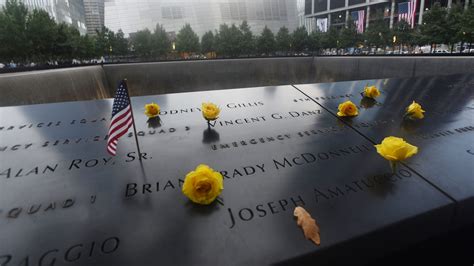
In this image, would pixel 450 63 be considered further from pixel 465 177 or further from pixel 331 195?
pixel 331 195

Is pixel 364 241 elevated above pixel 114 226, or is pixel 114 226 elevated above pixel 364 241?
pixel 114 226

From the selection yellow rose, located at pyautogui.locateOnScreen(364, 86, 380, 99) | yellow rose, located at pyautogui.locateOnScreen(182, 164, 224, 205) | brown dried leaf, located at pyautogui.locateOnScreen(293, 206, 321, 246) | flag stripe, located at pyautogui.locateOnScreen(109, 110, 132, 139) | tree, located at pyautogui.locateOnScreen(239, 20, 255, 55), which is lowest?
brown dried leaf, located at pyautogui.locateOnScreen(293, 206, 321, 246)

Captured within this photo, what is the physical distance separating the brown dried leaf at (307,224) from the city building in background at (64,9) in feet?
217

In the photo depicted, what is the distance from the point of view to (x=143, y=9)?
77.2 m

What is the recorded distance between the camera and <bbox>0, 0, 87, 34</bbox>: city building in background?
64.3 meters

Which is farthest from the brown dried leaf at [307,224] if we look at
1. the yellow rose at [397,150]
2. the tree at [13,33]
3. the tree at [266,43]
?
the tree at [266,43]

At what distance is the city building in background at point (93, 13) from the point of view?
92875mm

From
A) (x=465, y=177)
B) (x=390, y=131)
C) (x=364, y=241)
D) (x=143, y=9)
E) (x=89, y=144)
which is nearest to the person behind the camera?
(x=364, y=241)

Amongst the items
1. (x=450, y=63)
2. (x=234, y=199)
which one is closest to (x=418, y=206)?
(x=234, y=199)

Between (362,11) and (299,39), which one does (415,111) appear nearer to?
(299,39)

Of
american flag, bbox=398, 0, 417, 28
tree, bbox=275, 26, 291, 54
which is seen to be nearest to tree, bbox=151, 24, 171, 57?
tree, bbox=275, 26, 291, 54

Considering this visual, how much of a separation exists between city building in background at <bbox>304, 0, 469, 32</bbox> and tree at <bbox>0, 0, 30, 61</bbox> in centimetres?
4381

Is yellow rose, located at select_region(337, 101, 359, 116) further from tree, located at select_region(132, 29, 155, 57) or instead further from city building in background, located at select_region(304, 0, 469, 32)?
city building in background, located at select_region(304, 0, 469, 32)

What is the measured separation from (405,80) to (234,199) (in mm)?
5235
